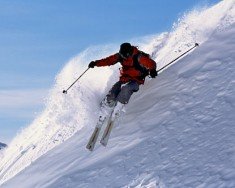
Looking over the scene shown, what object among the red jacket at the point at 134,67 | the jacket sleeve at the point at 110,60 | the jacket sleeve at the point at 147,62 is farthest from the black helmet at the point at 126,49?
the jacket sleeve at the point at 110,60

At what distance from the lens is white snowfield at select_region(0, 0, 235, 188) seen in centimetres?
779

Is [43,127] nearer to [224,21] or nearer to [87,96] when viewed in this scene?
[87,96]

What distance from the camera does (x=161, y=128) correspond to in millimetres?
9500

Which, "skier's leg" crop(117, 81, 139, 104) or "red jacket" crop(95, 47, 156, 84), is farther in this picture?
"red jacket" crop(95, 47, 156, 84)

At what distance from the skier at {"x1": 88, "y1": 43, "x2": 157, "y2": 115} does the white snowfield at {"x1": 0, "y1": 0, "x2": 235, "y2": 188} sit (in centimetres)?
61

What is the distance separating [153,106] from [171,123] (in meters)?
1.48

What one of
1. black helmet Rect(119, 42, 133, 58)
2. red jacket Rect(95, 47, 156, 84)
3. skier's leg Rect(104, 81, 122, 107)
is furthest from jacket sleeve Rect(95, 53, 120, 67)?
skier's leg Rect(104, 81, 122, 107)

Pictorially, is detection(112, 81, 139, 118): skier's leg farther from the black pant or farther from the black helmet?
the black helmet

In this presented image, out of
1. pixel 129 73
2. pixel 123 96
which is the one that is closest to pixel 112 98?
pixel 123 96

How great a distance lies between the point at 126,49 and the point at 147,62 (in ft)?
1.64

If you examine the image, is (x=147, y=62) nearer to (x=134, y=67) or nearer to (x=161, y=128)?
(x=134, y=67)

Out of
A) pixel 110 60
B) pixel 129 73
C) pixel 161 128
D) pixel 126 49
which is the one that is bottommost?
pixel 161 128

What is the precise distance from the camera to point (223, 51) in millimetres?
11547

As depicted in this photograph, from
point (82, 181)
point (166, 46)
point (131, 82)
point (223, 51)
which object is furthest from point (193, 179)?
point (166, 46)
